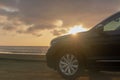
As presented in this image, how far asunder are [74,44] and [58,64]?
34.2 inches

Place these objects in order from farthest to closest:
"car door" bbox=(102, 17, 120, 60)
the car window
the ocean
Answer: the ocean
the car window
"car door" bbox=(102, 17, 120, 60)

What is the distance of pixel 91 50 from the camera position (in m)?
13.0

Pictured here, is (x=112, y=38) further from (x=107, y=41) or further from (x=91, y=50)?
(x=91, y=50)

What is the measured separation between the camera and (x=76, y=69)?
13.2 metres

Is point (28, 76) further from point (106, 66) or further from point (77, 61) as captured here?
point (106, 66)

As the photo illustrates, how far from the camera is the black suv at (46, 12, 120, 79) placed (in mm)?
12633

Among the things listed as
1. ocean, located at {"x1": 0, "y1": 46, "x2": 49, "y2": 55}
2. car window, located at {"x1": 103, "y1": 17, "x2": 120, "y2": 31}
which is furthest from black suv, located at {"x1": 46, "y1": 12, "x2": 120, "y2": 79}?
ocean, located at {"x1": 0, "y1": 46, "x2": 49, "y2": 55}

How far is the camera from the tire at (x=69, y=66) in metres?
13.2

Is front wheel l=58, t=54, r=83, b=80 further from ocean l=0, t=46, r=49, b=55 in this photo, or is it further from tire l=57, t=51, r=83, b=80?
ocean l=0, t=46, r=49, b=55

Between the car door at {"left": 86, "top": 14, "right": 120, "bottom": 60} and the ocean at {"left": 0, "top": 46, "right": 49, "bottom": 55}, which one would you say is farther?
the ocean at {"left": 0, "top": 46, "right": 49, "bottom": 55}

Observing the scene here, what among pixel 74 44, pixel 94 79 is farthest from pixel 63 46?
pixel 94 79

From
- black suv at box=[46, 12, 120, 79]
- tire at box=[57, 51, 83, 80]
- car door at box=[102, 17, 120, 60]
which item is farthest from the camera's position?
tire at box=[57, 51, 83, 80]

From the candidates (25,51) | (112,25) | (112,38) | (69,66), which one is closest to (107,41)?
(112,38)

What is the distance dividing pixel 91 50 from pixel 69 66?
89 centimetres
